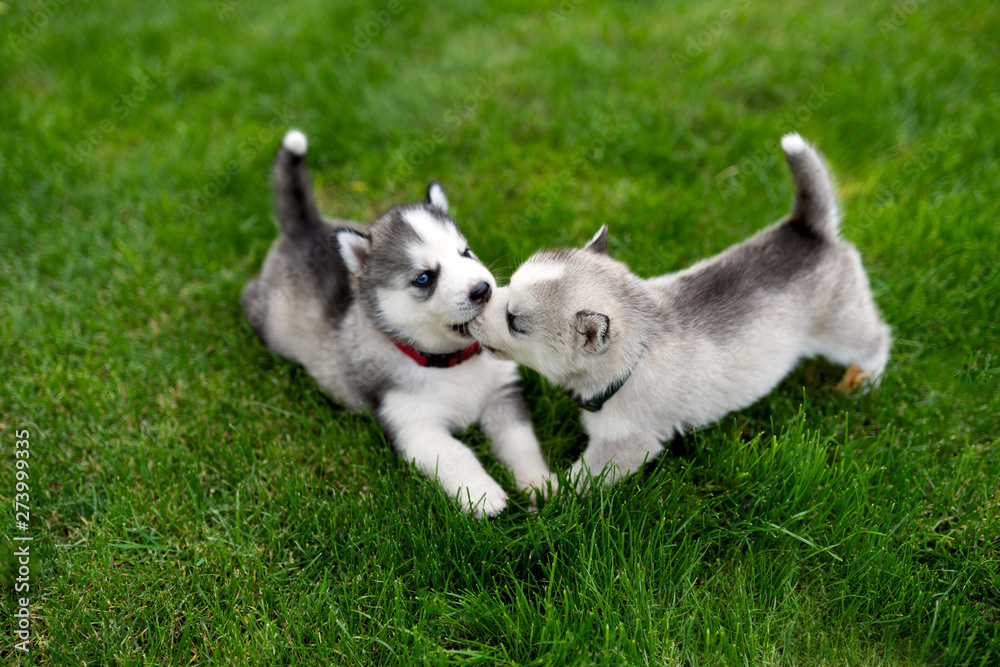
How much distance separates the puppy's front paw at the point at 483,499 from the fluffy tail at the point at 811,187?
2.20 meters

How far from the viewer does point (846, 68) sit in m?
6.20

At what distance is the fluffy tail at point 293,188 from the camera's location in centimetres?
448

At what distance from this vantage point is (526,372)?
4.10 meters

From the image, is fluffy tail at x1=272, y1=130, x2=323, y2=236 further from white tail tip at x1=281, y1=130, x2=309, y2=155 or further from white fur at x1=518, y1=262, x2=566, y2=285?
white fur at x1=518, y1=262, x2=566, y2=285

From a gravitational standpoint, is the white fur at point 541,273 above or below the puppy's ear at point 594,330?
above

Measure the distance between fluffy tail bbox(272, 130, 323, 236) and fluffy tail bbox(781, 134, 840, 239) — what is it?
117 inches

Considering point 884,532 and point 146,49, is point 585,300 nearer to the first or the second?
point 884,532

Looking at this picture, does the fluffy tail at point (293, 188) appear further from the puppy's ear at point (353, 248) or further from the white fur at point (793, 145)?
the white fur at point (793, 145)

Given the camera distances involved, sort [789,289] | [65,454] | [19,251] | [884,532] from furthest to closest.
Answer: [19,251] → [65,454] → [789,289] → [884,532]

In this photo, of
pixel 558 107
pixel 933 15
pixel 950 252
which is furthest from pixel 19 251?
pixel 933 15

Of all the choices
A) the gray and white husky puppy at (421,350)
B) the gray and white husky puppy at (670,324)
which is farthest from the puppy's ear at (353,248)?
the gray and white husky puppy at (670,324)

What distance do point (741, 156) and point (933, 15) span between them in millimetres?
3044

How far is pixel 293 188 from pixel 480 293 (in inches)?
71.9

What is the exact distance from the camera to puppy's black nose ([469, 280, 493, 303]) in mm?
3439
